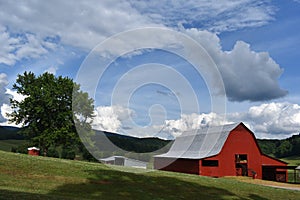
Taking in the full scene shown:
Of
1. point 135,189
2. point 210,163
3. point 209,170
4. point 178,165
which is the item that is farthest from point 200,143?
point 135,189

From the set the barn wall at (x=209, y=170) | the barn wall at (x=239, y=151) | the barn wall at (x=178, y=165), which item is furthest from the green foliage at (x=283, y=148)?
the barn wall at (x=209, y=170)

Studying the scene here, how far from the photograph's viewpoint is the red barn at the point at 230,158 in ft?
143

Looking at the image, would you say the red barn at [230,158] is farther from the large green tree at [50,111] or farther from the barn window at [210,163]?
the large green tree at [50,111]

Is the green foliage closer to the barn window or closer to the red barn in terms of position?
the red barn

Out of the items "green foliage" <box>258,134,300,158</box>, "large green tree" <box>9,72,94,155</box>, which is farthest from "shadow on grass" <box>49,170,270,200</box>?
"green foliage" <box>258,134,300,158</box>

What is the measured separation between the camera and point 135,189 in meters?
23.1

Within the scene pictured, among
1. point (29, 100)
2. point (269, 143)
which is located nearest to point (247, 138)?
point (29, 100)

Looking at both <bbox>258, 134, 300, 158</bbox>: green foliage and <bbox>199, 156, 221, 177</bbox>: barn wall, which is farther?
<bbox>258, 134, 300, 158</bbox>: green foliage

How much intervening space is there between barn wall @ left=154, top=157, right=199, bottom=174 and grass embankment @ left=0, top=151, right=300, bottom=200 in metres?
14.3

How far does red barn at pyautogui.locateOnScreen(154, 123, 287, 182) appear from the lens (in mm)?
43531

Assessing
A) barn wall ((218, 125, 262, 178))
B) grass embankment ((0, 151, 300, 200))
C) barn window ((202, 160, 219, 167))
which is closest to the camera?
grass embankment ((0, 151, 300, 200))

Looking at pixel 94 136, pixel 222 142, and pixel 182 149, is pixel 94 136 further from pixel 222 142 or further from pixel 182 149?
pixel 222 142

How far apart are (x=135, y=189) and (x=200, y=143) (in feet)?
90.6

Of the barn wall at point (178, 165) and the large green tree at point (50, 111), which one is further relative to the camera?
the large green tree at point (50, 111)
